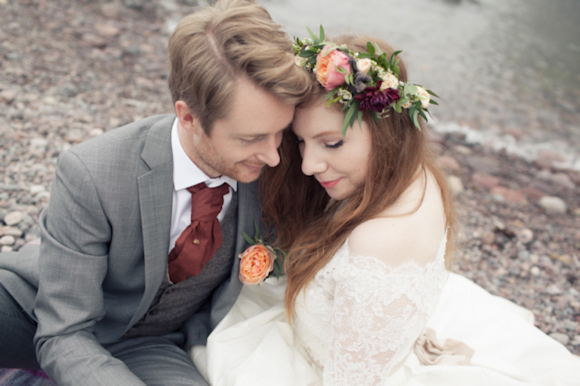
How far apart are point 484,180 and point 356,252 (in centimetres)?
520

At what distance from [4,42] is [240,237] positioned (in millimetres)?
5514

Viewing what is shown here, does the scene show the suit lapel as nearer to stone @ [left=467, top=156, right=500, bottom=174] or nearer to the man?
the man

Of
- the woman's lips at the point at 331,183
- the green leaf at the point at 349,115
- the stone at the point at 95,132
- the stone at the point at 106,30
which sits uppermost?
the green leaf at the point at 349,115

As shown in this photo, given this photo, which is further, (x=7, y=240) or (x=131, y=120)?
(x=131, y=120)

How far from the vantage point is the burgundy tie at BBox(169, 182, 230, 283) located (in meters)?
2.41

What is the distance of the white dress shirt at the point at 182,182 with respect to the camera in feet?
7.93

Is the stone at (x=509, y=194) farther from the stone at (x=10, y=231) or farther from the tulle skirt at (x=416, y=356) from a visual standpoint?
the stone at (x=10, y=231)

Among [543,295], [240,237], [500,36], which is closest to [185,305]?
[240,237]

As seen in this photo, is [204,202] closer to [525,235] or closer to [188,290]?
[188,290]

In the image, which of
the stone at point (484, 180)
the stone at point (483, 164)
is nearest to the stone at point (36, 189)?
the stone at point (484, 180)

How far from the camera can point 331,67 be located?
1994 mm

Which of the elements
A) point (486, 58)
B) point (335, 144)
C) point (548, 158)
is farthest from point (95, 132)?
point (486, 58)

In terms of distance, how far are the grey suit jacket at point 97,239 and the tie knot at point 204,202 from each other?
0.14m

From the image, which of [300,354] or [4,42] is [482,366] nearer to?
[300,354]
